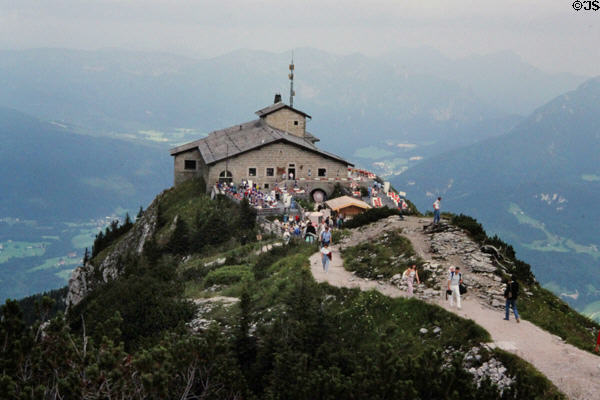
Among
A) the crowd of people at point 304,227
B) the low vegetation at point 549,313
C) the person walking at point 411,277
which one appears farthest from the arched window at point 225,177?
the person walking at point 411,277

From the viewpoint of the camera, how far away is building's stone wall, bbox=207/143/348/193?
60375mm

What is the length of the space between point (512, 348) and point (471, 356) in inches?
43.2

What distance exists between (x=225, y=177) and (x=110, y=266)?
14.1 metres

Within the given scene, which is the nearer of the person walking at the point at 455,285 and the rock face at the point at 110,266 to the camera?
the person walking at the point at 455,285

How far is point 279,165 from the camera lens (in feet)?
203

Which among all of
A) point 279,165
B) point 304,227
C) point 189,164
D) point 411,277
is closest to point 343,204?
point 304,227

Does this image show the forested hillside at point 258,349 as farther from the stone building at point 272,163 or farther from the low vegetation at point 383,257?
the stone building at point 272,163

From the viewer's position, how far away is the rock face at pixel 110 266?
49875mm

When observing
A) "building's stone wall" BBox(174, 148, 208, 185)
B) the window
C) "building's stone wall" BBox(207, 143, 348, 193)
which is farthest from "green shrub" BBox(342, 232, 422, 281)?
the window

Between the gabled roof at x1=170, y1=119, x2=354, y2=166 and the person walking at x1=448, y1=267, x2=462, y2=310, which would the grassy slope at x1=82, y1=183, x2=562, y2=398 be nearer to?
the person walking at x1=448, y1=267, x2=462, y2=310

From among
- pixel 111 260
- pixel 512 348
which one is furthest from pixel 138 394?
pixel 111 260

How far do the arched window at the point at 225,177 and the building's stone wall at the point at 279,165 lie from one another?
0.29 metres

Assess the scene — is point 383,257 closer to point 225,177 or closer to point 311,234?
point 311,234

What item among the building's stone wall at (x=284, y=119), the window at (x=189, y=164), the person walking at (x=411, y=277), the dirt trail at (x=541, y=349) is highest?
the building's stone wall at (x=284, y=119)
